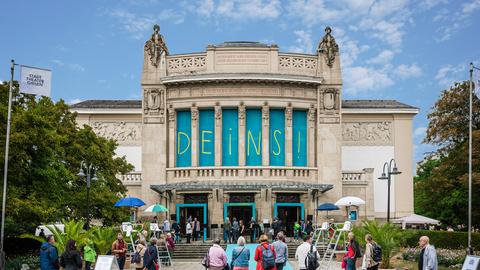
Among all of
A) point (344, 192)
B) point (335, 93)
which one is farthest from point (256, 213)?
point (335, 93)

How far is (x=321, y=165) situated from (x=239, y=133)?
6431mm

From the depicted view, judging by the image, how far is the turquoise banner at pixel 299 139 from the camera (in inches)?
2067

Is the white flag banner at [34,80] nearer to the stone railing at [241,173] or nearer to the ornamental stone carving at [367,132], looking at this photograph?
the stone railing at [241,173]

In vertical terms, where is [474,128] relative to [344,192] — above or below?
above

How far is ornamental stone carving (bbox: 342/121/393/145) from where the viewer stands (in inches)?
2442

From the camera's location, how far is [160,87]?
52375mm

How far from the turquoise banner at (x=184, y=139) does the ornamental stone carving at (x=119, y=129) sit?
10247mm

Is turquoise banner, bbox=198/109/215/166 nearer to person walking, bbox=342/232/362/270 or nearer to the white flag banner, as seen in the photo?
the white flag banner

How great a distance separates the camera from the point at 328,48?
172ft

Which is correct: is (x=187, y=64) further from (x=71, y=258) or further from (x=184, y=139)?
(x=71, y=258)

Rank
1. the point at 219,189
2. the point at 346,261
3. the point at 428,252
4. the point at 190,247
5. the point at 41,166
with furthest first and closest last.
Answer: the point at 219,189 < the point at 190,247 < the point at 41,166 < the point at 346,261 < the point at 428,252

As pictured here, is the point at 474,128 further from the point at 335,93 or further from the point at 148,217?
the point at 148,217

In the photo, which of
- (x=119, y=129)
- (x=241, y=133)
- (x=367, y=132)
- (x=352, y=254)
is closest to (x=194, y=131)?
(x=241, y=133)

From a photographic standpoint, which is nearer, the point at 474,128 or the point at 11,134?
the point at 11,134
